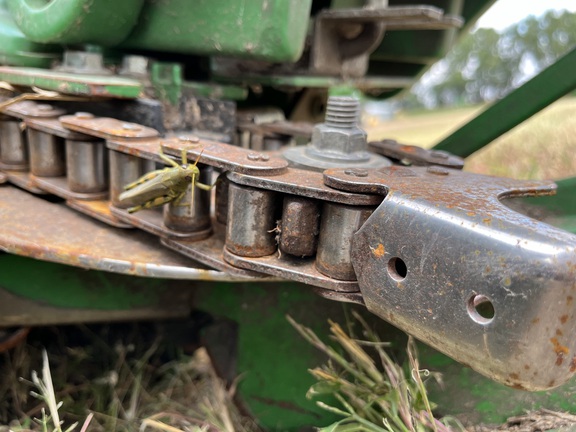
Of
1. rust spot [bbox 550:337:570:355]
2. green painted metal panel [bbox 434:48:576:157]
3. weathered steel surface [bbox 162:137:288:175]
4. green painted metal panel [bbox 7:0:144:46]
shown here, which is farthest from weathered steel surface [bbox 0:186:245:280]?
green painted metal panel [bbox 434:48:576:157]

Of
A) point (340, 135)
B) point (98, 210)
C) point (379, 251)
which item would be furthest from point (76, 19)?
point (379, 251)

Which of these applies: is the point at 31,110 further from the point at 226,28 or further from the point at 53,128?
the point at 226,28

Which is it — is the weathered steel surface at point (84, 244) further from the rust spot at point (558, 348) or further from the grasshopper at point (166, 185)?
the rust spot at point (558, 348)

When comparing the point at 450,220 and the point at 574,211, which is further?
the point at 574,211

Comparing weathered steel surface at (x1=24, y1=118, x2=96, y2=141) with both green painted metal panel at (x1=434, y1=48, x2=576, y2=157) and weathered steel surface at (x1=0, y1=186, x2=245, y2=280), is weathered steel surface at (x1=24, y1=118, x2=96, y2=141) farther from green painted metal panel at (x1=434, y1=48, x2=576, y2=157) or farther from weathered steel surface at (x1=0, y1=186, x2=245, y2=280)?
green painted metal panel at (x1=434, y1=48, x2=576, y2=157)

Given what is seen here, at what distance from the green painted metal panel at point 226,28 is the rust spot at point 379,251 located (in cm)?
64

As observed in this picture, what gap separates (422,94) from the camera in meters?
17.4

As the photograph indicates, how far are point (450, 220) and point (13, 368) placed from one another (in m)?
1.47

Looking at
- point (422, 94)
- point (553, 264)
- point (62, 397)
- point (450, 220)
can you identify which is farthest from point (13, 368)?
point (422, 94)

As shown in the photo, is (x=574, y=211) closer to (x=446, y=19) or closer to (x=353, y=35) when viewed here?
(x=446, y=19)

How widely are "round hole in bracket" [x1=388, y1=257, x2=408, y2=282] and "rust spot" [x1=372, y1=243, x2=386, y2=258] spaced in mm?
17

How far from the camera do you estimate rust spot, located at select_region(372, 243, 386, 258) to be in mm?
891

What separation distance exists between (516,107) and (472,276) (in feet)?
3.36

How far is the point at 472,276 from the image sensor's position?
795 mm
